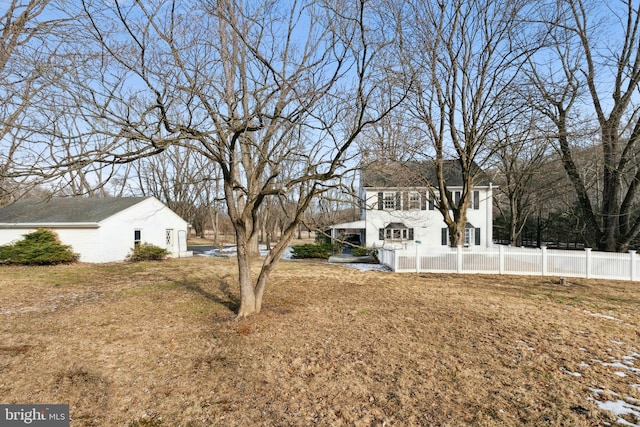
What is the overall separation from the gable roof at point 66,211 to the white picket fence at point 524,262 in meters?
15.0

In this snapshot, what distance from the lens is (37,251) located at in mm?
14281

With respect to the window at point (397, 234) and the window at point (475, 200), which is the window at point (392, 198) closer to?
the window at point (397, 234)

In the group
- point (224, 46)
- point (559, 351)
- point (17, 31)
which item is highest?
point (17, 31)

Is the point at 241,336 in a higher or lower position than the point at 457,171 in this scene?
lower

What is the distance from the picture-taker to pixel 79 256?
16.1m

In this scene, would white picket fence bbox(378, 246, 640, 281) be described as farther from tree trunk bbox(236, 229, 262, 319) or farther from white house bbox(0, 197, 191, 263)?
white house bbox(0, 197, 191, 263)

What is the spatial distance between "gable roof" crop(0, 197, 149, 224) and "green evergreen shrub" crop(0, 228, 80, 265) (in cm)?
145

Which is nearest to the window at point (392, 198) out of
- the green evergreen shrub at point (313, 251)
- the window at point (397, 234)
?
the window at point (397, 234)

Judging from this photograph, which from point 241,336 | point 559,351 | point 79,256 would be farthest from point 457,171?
point 79,256

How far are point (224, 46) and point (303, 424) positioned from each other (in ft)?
18.8

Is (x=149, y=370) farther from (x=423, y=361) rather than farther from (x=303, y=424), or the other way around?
(x=423, y=361)

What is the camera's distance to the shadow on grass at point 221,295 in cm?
725

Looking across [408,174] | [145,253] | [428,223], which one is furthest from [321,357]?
[428,223]

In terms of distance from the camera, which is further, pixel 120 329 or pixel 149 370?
pixel 120 329
